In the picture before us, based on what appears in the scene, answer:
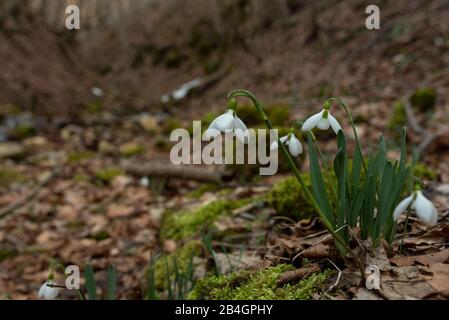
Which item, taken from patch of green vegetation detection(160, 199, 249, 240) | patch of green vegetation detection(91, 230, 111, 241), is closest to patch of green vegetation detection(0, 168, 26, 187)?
patch of green vegetation detection(91, 230, 111, 241)

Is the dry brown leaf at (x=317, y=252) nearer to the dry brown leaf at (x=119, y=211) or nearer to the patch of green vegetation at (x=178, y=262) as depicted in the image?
the patch of green vegetation at (x=178, y=262)

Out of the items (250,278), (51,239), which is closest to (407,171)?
(250,278)

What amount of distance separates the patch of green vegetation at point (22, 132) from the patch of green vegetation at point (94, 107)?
76.9 inches

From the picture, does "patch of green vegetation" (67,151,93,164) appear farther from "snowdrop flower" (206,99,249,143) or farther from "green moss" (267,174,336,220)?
"snowdrop flower" (206,99,249,143)

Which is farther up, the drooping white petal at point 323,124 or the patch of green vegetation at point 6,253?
the drooping white petal at point 323,124

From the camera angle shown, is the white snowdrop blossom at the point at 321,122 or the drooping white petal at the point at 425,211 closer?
the drooping white petal at the point at 425,211

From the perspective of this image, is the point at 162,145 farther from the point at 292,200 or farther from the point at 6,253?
the point at 292,200

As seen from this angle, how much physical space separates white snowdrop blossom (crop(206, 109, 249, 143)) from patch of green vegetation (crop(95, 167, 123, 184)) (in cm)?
351

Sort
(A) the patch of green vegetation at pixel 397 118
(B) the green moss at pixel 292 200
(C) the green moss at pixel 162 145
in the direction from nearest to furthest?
(B) the green moss at pixel 292 200, (A) the patch of green vegetation at pixel 397 118, (C) the green moss at pixel 162 145

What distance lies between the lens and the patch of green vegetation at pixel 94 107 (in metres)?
8.52

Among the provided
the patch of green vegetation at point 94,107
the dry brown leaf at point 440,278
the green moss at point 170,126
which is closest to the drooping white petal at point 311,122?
the dry brown leaf at point 440,278

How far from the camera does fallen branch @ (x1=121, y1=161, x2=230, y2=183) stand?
10.9 feet

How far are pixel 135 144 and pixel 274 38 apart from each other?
240 inches
